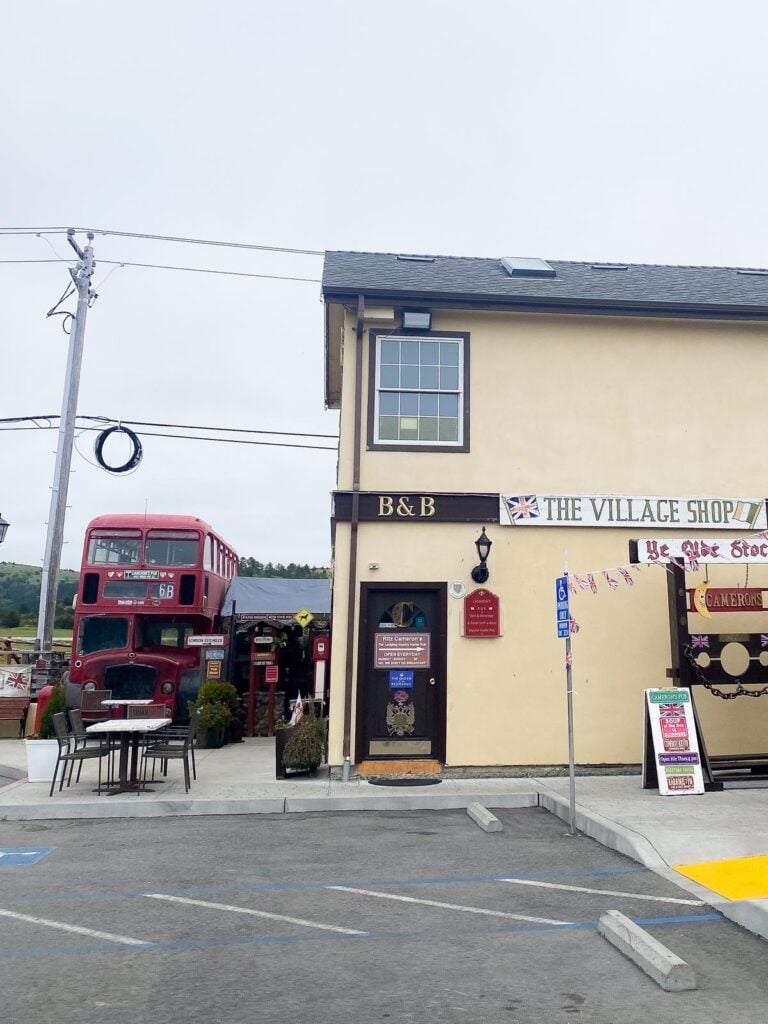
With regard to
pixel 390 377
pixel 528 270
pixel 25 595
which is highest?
pixel 25 595

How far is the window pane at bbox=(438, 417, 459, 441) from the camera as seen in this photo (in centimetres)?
1212

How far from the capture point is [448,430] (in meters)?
12.2

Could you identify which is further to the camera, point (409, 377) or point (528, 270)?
point (528, 270)

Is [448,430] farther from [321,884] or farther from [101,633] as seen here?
[101,633]

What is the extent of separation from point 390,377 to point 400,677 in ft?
14.5

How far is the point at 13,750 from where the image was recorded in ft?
49.3

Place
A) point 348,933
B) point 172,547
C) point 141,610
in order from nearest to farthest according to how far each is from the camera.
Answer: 1. point 348,933
2. point 141,610
3. point 172,547

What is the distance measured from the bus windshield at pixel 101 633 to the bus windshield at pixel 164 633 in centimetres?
48

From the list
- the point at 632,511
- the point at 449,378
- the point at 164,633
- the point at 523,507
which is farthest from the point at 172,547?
the point at 632,511

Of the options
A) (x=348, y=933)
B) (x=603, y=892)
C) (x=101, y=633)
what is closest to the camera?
(x=348, y=933)

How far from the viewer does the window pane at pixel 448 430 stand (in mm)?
12117

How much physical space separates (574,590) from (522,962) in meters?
7.27

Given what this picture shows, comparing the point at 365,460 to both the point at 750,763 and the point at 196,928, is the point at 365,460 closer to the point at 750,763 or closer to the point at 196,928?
the point at 750,763

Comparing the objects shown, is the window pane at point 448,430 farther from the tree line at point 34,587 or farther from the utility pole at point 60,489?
the tree line at point 34,587
